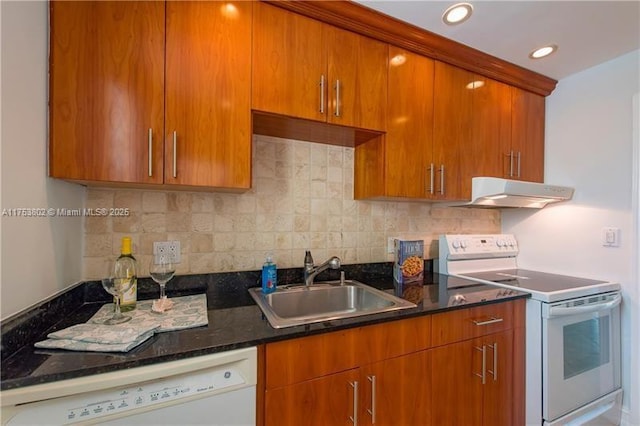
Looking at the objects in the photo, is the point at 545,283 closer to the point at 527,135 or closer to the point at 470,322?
the point at 470,322

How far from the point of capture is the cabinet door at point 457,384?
1269 millimetres

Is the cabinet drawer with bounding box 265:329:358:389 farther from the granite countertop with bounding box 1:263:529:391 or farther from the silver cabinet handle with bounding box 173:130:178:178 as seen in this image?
the silver cabinet handle with bounding box 173:130:178:178

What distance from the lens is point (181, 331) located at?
96cm

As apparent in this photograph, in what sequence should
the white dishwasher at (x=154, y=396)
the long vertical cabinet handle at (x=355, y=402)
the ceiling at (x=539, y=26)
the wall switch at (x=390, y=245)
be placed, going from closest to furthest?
the white dishwasher at (x=154, y=396) < the long vertical cabinet handle at (x=355, y=402) < the ceiling at (x=539, y=26) < the wall switch at (x=390, y=245)

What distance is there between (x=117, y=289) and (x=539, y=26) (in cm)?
237

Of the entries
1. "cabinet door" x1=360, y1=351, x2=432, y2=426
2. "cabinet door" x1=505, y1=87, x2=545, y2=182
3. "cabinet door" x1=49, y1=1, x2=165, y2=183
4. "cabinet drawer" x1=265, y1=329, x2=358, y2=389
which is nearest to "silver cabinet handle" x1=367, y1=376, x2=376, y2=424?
"cabinet door" x1=360, y1=351, x2=432, y2=426

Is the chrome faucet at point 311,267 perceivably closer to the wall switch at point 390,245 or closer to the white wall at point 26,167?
the wall switch at point 390,245

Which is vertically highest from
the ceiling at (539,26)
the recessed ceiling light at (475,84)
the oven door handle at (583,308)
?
the ceiling at (539,26)

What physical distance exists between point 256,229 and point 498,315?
135cm

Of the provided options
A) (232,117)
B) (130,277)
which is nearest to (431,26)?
(232,117)

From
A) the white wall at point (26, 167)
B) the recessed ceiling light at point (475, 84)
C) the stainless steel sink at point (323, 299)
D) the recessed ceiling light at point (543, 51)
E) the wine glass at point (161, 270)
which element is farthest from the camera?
the recessed ceiling light at point (475, 84)

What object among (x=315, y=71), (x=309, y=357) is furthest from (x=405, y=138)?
(x=309, y=357)

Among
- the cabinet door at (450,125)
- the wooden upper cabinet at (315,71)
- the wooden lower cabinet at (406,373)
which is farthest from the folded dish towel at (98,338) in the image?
the cabinet door at (450,125)

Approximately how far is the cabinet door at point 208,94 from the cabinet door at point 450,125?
112cm
